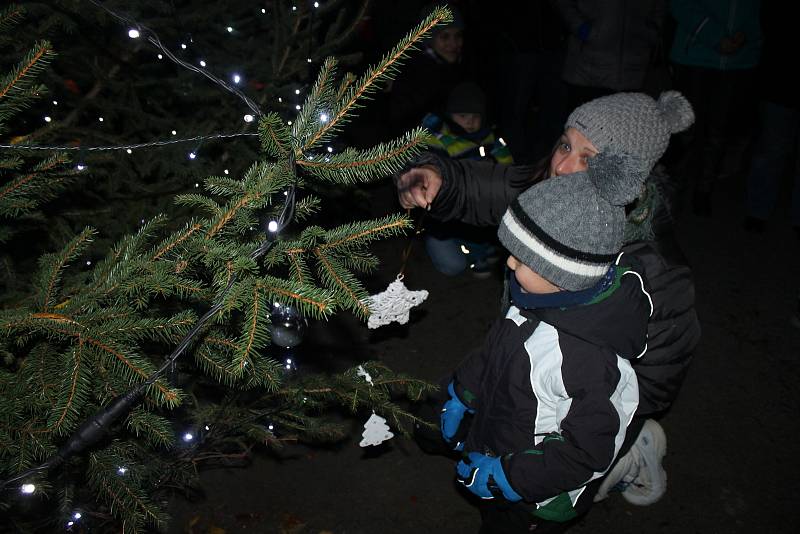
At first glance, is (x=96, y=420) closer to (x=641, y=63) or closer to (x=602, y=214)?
(x=602, y=214)

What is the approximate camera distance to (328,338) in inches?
174

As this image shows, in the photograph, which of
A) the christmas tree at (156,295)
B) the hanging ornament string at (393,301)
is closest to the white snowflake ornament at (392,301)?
the hanging ornament string at (393,301)

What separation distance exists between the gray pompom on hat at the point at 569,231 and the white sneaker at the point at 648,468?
1.42m

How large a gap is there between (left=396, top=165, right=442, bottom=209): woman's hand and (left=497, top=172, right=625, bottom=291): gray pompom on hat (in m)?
0.64

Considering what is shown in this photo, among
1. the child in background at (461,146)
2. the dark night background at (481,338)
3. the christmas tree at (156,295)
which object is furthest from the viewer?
the child in background at (461,146)

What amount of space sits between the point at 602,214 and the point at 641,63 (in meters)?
4.03

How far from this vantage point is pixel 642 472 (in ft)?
10.5

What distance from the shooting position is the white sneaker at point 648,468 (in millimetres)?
3119

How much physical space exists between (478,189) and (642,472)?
5.74 ft

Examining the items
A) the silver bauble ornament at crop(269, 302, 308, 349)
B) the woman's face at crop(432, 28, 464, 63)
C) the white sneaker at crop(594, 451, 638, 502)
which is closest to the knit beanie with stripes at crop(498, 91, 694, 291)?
the silver bauble ornament at crop(269, 302, 308, 349)

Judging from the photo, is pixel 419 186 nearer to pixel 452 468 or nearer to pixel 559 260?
pixel 559 260

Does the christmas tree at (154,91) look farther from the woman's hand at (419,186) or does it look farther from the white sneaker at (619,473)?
the white sneaker at (619,473)

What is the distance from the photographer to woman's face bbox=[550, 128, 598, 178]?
260cm

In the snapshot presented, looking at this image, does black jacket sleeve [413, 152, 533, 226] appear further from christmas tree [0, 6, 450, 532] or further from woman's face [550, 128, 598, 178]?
christmas tree [0, 6, 450, 532]
